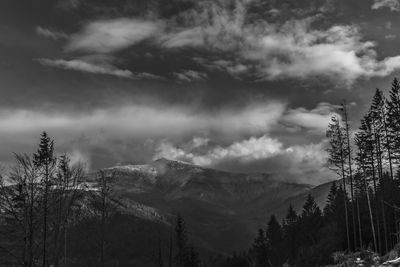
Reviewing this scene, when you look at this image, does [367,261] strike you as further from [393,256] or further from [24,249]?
[24,249]

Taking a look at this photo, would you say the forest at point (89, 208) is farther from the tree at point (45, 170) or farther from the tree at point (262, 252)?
the tree at point (262, 252)

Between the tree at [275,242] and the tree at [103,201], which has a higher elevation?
the tree at [103,201]

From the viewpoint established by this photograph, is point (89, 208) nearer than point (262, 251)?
Yes

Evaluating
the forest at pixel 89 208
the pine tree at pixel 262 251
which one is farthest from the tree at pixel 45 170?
the pine tree at pixel 262 251

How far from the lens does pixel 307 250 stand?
64125 millimetres

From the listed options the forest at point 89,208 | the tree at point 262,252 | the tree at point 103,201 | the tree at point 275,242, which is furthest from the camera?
the tree at point 275,242

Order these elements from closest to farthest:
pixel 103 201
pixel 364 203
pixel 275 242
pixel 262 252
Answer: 1. pixel 103 201
2. pixel 364 203
3. pixel 262 252
4. pixel 275 242

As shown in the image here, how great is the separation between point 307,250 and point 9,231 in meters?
49.3

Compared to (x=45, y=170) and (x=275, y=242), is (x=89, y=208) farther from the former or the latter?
(x=275, y=242)

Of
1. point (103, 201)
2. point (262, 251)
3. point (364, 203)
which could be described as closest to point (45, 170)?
point (103, 201)

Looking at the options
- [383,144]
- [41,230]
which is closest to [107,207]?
[41,230]

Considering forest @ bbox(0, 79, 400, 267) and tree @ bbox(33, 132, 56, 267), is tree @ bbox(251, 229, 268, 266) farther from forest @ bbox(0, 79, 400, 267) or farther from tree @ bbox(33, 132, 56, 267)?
tree @ bbox(33, 132, 56, 267)

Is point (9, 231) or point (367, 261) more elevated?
point (9, 231)

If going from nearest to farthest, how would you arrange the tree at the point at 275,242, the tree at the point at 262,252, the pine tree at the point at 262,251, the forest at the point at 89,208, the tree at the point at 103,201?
the forest at the point at 89,208
the tree at the point at 103,201
the tree at the point at 262,252
the pine tree at the point at 262,251
the tree at the point at 275,242
